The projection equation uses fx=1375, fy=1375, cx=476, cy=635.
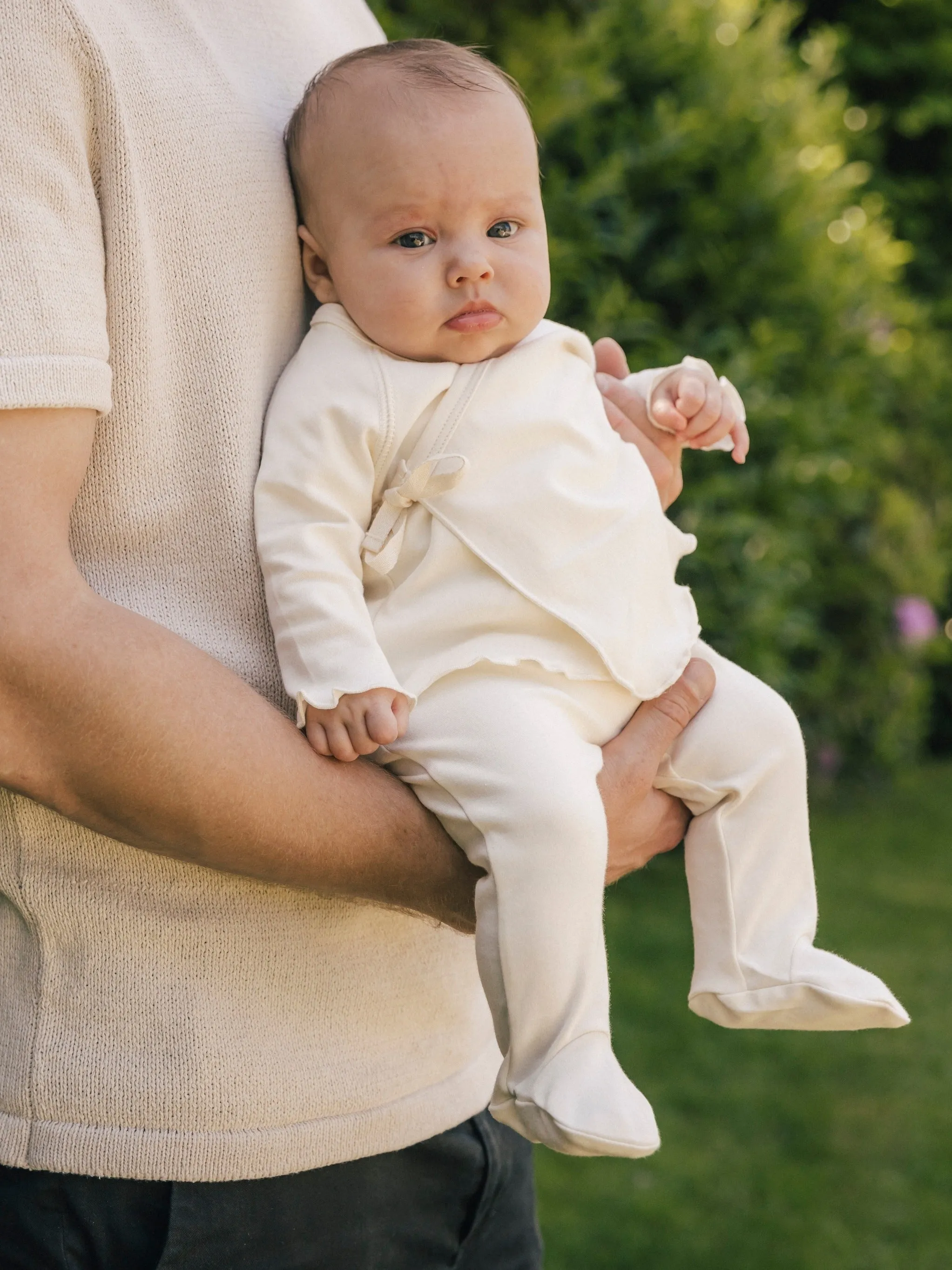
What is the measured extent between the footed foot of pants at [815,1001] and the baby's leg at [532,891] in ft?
0.79

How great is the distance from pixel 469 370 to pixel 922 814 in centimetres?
487

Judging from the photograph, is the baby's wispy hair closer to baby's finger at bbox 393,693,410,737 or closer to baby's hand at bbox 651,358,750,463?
baby's hand at bbox 651,358,750,463

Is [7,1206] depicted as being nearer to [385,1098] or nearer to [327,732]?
[385,1098]

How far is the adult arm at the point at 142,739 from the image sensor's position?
1059mm

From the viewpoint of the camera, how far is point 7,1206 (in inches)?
48.2

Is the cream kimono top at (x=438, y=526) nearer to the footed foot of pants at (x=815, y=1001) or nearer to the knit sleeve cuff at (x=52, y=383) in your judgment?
the knit sleeve cuff at (x=52, y=383)

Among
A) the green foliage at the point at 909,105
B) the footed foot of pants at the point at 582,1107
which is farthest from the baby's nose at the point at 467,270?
the green foliage at the point at 909,105

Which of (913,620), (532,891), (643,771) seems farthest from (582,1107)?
(913,620)

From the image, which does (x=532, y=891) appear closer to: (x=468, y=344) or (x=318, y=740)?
(x=318, y=740)

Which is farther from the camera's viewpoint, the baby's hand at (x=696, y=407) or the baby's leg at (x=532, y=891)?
the baby's hand at (x=696, y=407)

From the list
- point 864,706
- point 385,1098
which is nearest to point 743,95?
point 864,706

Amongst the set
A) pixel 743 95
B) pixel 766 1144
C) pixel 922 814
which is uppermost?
pixel 743 95

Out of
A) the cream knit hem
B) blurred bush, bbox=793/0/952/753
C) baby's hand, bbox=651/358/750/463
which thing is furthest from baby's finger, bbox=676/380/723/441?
blurred bush, bbox=793/0/952/753

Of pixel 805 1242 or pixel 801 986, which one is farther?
pixel 805 1242
